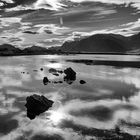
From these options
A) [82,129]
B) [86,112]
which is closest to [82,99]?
[86,112]

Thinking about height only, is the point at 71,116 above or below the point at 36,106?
below

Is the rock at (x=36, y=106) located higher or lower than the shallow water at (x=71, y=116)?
higher

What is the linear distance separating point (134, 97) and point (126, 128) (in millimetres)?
20028

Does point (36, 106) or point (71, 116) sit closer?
point (71, 116)

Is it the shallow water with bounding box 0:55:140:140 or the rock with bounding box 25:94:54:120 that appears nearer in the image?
the shallow water with bounding box 0:55:140:140

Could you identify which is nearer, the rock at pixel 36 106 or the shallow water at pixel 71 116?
the shallow water at pixel 71 116

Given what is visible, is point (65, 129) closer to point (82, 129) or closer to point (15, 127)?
point (82, 129)

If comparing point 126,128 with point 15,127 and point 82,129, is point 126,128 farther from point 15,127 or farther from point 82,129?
point 15,127

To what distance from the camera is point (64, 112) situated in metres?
36.9

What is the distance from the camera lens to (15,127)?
98.6ft

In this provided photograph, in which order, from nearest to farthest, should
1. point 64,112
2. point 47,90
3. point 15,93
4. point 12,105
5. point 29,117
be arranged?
point 29,117 → point 64,112 → point 12,105 → point 15,93 → point 47,90

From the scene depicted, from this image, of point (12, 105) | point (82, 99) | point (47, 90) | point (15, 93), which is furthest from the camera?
point (47, 90)

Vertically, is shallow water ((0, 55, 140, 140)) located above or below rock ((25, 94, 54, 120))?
below

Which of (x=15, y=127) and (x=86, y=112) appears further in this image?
(x=86, y=112)
